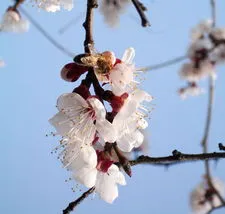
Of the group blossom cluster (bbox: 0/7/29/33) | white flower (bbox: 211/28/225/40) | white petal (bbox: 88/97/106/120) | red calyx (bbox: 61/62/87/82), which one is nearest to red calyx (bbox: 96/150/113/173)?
white petal (bbox: 88/97/106/120)

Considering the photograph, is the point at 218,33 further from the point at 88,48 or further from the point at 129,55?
the point at 88,48

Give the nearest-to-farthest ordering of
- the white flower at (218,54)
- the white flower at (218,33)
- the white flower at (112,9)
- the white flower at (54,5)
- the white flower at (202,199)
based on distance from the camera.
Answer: the white flower at (54,5)
the white flower at (112,9)
the white flower at (202,199)
the white flower at (218,33)
the white flower at (218,54)

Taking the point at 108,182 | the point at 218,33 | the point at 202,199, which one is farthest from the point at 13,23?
the point at 202,199

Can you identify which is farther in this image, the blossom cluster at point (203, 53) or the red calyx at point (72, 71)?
the blossom cluster at point (203, 53)

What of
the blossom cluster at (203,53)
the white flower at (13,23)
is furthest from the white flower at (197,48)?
the white flower at (13,23)

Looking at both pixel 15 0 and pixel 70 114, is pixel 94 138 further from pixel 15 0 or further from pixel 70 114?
pixel 15 0

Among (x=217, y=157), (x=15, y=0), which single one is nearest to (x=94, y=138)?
(x=217, y=157)

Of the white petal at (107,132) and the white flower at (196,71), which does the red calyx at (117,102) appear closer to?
the white petal at (107,132)
